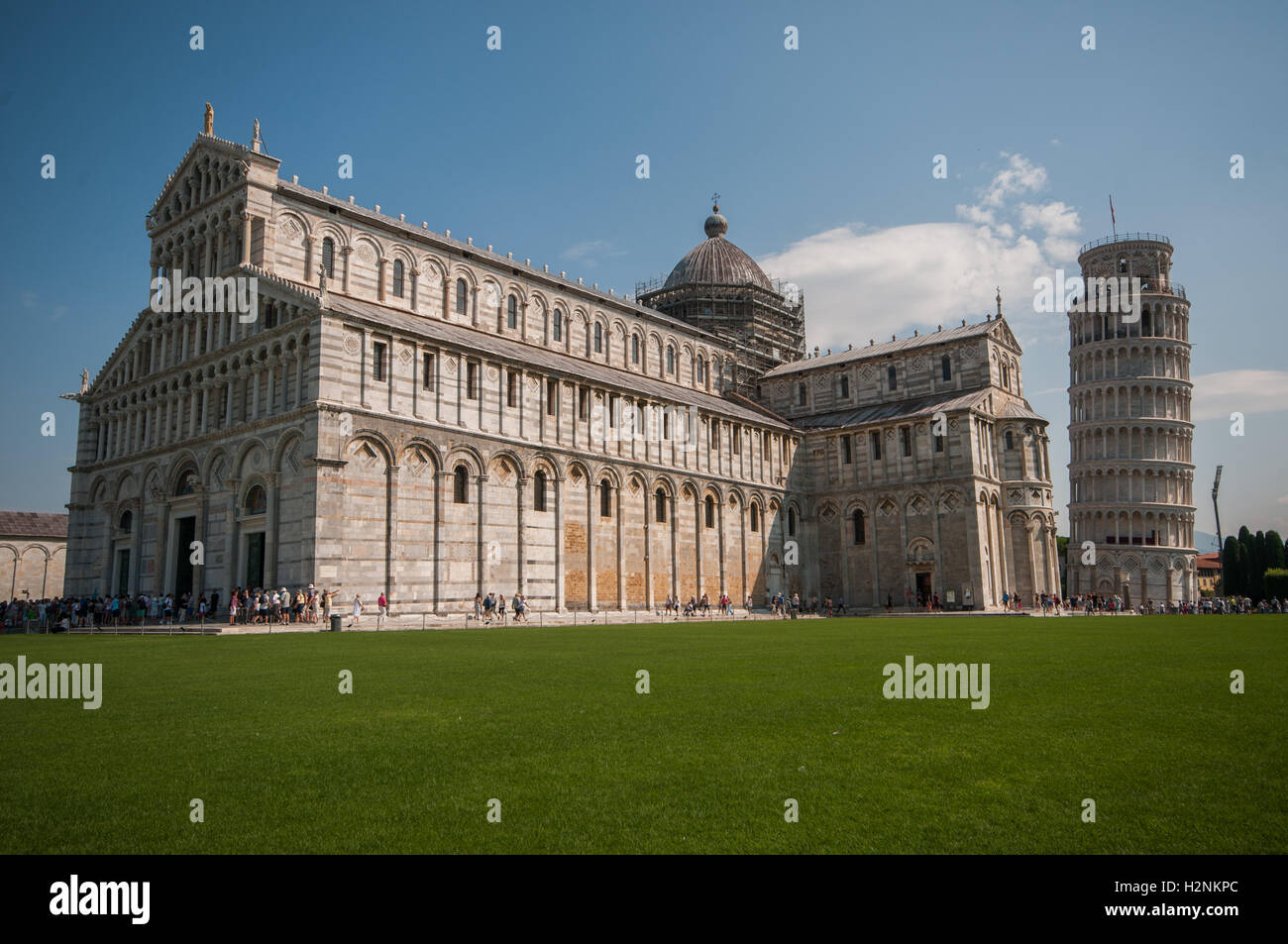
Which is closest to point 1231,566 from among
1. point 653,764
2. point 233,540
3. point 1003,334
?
point 1003,334

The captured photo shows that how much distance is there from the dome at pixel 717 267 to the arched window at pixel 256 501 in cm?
3900

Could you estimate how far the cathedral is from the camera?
34.1 meters

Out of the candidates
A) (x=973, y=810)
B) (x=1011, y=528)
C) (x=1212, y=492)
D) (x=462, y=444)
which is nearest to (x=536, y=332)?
(x=462, y=444)

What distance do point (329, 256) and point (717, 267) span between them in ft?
110

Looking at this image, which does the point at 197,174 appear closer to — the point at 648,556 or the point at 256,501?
the point at 256,501

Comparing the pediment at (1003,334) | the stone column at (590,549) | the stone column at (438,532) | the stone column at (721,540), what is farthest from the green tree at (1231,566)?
the stone column at (438,532)

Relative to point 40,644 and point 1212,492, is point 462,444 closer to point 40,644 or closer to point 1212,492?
point 40,644

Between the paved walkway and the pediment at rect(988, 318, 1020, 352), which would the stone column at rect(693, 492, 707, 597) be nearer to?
the paved walkway

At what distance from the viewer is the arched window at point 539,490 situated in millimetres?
40000

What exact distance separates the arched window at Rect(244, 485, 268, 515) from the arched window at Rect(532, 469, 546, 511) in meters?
11.3

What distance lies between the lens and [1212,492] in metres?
80.6

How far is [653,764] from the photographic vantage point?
7160mm

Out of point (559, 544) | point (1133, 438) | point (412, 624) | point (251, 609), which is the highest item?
point (1133, 438)

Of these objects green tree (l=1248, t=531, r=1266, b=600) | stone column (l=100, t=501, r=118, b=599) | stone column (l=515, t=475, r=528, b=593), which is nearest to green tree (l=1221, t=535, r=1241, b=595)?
green tree (l=1248, t=531, r=1266, b=600)
